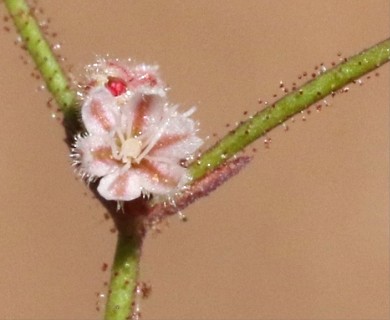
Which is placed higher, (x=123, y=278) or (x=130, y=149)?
(x=130, y=149)

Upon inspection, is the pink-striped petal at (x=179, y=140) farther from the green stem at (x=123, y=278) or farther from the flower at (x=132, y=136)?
the green stem at (x=123, y=278)

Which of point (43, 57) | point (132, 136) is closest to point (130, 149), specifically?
point (132, 136)

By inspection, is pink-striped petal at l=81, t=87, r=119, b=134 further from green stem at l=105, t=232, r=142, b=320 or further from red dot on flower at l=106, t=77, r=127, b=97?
green stem at l=105, t=232, r=142, b=320

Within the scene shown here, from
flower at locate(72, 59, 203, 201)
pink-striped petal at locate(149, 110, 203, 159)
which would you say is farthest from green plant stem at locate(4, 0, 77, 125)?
pink-striped petal at locate(149, 110, 203, 159)

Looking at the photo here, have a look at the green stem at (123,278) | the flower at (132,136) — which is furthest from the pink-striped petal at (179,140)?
the green stem at (123,278)

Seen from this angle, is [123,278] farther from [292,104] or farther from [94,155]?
[292,104]

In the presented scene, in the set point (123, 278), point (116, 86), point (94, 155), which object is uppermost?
point (116, 86)
